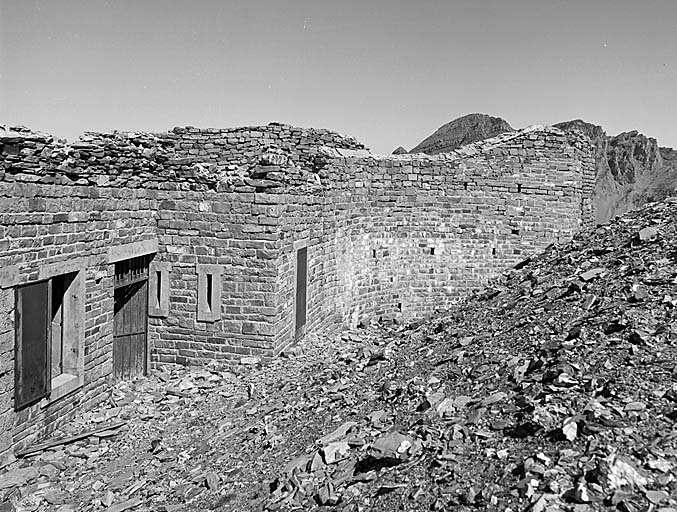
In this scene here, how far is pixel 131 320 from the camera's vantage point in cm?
924

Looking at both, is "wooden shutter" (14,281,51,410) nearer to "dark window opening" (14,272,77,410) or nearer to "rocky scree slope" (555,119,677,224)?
"dark window opening" (14,272,77,410)

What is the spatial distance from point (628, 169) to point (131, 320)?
46.4 m

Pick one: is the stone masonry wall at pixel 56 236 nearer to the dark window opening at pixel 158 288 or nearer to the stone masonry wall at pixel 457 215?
the dark window opening at pixel 158 288

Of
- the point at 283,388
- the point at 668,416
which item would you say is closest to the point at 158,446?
the point at 283,388

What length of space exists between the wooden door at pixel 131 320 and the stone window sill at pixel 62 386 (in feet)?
4.06

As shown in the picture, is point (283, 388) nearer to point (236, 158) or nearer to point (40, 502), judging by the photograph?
point (40, 502)

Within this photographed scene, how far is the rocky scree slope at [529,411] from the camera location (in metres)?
3.37

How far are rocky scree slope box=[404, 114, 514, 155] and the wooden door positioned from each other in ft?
50.2

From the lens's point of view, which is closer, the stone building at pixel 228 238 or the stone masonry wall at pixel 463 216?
the stone building at pixel 228 238

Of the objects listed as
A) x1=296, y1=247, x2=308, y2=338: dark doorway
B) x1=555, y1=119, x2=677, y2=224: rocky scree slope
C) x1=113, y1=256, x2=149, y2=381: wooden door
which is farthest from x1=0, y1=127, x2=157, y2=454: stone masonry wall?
x1=555, y1=119, x2=677, y2=224: rocky scree slope

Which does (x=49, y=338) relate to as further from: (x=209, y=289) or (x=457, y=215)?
(x=457, y=215)

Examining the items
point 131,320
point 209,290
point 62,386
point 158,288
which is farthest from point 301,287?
point 62,386

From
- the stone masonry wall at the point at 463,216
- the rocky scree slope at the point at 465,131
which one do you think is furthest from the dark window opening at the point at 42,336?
the rocky scree slope at the point at 465,131

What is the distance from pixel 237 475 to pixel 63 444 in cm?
272
